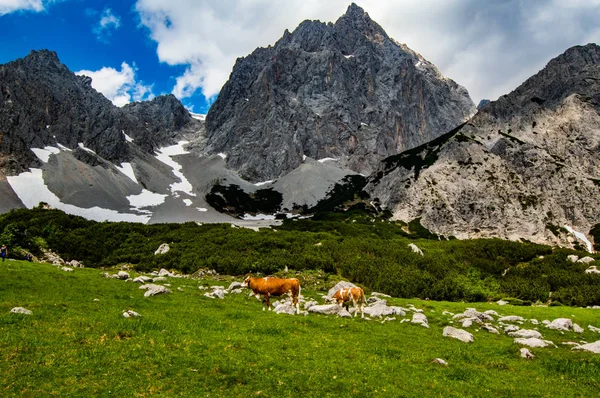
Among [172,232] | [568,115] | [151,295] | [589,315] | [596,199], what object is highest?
[568,115]

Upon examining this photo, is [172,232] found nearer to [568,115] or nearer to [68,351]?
[68,351]

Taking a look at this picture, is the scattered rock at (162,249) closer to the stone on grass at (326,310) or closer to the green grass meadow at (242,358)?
the green grass meadow at (242,358)

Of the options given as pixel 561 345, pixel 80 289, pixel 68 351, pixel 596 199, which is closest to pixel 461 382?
pixel 561 345

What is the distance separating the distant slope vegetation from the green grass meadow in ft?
107

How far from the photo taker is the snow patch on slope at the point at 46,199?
597 feet

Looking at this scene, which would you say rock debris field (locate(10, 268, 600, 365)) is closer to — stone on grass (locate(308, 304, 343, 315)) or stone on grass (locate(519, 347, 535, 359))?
stone on grass (locate(308, 304, 343, 315))

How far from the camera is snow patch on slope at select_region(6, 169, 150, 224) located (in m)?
182

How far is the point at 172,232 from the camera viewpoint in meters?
74.4

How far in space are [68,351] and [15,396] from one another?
3.04m

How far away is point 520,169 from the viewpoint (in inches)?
6191

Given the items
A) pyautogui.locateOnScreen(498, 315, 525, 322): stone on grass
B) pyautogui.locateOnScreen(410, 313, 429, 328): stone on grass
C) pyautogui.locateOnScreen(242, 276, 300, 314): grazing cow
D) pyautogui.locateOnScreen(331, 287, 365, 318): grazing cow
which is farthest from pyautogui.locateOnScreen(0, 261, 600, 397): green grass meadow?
pyautogui.locateOnScreen(498, 315, 525, 322): stone on grass

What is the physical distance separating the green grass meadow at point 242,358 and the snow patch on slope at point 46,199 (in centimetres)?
18064

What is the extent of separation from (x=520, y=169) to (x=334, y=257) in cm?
13101

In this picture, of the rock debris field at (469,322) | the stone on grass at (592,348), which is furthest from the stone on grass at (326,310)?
the stone on grass at (592,348)
